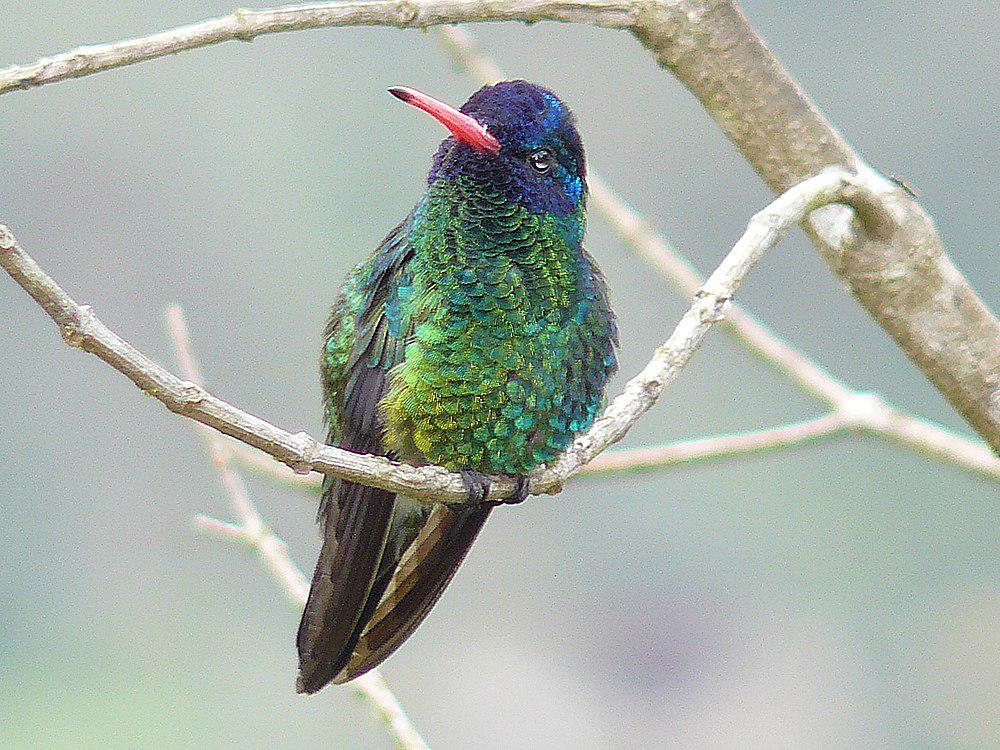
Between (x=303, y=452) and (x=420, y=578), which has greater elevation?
(x=303, y=452)

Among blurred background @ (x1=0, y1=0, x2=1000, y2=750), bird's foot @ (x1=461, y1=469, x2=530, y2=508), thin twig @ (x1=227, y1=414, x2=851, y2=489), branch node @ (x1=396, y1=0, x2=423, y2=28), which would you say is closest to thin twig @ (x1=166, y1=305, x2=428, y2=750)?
thin twig @ (x1=227, y1=414, x2=851, y2=489)

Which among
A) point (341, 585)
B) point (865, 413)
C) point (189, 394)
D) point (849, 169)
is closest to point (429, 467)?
point (341, 585)

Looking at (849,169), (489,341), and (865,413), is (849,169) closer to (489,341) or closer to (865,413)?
(489,341)

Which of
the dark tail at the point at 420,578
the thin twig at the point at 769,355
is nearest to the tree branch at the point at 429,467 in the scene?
the dark tail at the point at 420,578

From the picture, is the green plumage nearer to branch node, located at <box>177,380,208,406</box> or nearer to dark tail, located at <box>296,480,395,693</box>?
dark tail, located at <box>296,480,395,693</box>

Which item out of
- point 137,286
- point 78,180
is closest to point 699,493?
point 137,286

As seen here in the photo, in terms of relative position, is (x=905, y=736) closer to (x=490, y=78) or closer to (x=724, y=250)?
(x=724, y=250)

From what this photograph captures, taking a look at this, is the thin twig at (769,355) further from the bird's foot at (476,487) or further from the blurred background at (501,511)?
the blurred background at (501,511)

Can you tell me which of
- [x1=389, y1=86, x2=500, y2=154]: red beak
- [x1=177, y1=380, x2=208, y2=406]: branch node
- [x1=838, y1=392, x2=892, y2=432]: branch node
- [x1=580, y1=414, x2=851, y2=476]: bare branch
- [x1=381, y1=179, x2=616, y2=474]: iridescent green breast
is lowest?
[x1=838, y1=392, x2=892, y2=432]: branch node
